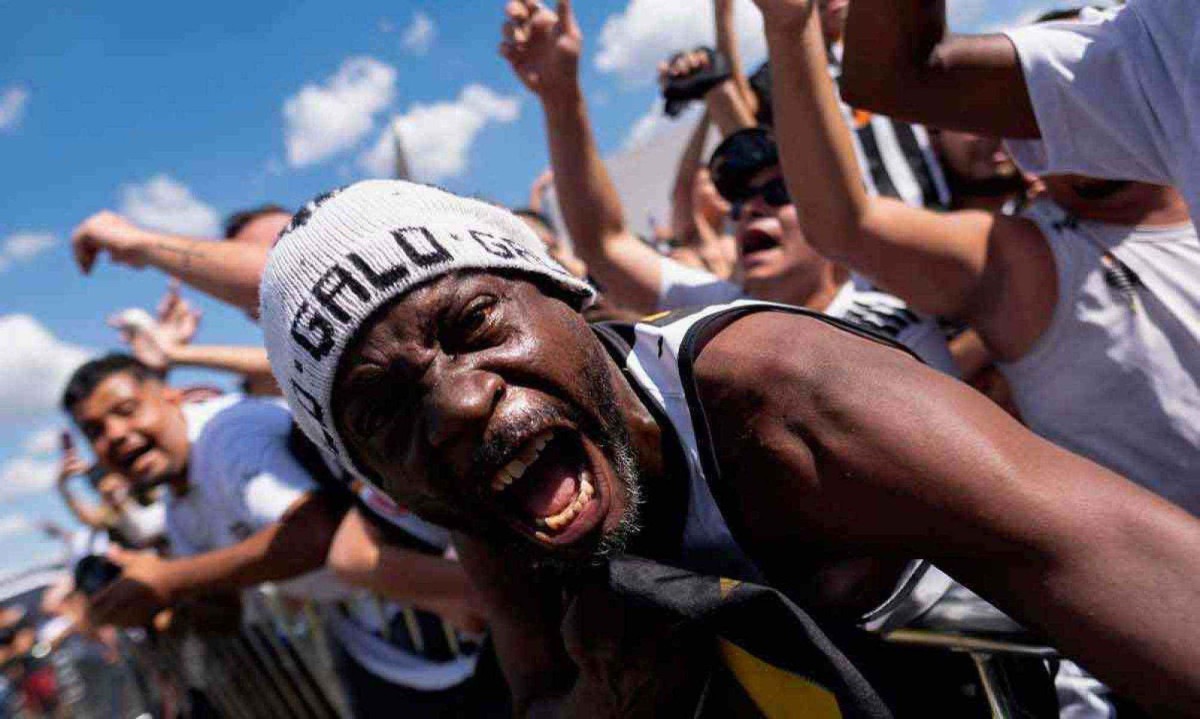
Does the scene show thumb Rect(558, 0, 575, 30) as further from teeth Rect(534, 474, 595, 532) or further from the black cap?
teeth Rect(534, 474, 595, 532)

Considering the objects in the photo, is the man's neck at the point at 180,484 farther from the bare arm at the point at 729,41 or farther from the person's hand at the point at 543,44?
the bare arm at the point at 729,41

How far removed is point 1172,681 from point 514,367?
3.58 feet

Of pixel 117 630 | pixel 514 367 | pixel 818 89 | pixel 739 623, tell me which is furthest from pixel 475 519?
pixel 117 630

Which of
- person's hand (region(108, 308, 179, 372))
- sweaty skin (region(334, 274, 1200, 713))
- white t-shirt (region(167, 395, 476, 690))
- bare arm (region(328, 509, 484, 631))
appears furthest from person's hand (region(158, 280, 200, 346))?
sweaty skin (region(334, 274, 1200, 713))

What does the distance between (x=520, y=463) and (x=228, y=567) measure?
189 centimetres

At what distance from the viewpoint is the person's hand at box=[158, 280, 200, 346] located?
15.8ft

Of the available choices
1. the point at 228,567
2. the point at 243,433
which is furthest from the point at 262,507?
the point at 243,433

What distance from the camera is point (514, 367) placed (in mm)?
1594

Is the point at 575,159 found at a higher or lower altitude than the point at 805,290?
higher

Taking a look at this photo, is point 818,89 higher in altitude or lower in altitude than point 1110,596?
higher

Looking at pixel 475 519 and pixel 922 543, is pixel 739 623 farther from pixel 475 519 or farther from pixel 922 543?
pixel 475 519

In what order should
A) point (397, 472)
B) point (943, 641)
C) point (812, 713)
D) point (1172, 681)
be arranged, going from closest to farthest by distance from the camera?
point (1172, 681) < point (812, 713) < point (943, 641) < point (397, 472)

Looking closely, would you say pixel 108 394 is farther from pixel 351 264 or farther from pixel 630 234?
pixel 351 264

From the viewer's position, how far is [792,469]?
1.41 m
